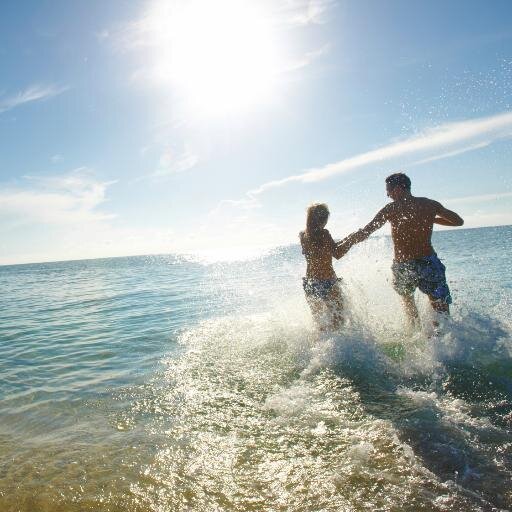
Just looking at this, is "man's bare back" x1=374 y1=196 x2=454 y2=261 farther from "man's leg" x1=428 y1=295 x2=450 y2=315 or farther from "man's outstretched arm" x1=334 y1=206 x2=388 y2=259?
"man's leg" x1=428 y1=295 x2=450 y2=315

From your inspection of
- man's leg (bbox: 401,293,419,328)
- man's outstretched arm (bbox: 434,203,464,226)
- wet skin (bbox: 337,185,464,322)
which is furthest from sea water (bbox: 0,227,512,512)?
man's outstretched arm (bbox: 434,203,464,226)

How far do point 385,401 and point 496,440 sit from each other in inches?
52.0

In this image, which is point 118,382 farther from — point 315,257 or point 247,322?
point 247,322

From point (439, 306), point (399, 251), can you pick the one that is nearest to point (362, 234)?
point (399, 251)

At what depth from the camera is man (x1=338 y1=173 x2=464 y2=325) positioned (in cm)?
658

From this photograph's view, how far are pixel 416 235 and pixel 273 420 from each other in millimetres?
4116

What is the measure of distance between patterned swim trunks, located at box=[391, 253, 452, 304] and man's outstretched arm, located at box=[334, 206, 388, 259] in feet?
2.65

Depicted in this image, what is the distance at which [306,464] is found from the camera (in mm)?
3516

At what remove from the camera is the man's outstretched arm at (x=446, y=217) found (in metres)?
6.39

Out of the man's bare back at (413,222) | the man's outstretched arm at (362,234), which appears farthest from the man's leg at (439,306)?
the man's outstretched arm at (362,234)

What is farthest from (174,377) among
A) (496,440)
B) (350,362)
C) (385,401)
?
(496,440)

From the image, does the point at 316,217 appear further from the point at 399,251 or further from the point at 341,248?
the point at 399,251

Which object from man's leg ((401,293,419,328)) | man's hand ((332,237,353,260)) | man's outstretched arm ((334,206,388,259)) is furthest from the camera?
man's hand ((332,237,353,260))

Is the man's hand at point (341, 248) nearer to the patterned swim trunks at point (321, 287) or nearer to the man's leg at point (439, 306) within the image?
the patterned swim trunks at point (321, 287)
